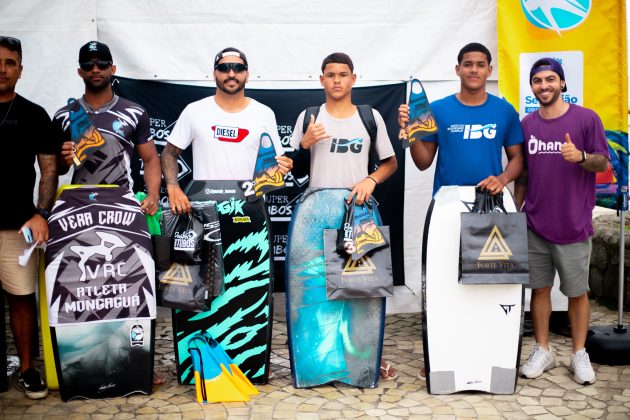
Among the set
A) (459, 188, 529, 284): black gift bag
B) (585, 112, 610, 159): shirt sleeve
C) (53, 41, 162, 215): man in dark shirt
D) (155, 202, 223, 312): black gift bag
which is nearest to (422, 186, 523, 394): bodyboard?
(459, 188, 529, 284): black gift bag

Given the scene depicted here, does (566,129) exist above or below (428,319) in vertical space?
above

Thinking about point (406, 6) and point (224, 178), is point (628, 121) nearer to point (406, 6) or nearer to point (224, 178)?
point (406, 6)

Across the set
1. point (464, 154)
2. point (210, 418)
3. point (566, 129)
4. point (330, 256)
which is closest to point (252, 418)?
point (210, 418)

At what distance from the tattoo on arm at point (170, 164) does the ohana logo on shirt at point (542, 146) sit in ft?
6.74

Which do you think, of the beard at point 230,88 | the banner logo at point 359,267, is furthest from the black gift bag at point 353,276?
the beard at point 230,88

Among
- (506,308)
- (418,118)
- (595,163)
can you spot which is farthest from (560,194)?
(418,118)

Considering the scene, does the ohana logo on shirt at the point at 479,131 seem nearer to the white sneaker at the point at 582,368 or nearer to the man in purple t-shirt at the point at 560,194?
the man in purple t-shirt at the point at 560,194

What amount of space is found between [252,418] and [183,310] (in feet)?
2.41

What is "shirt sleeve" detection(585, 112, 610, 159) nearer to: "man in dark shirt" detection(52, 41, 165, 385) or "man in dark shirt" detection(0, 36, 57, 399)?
"man in dark shirt" detection(52, 41, 165, 385)

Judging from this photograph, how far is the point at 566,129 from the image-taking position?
3816 mm

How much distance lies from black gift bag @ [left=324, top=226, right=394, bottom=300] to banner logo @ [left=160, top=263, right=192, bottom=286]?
0.77m

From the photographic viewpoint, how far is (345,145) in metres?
3.73

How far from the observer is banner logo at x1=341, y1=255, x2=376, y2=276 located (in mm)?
3658

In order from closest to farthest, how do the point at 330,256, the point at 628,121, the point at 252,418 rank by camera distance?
the point at 252,418
the point at 330,256
the point at 628,121
